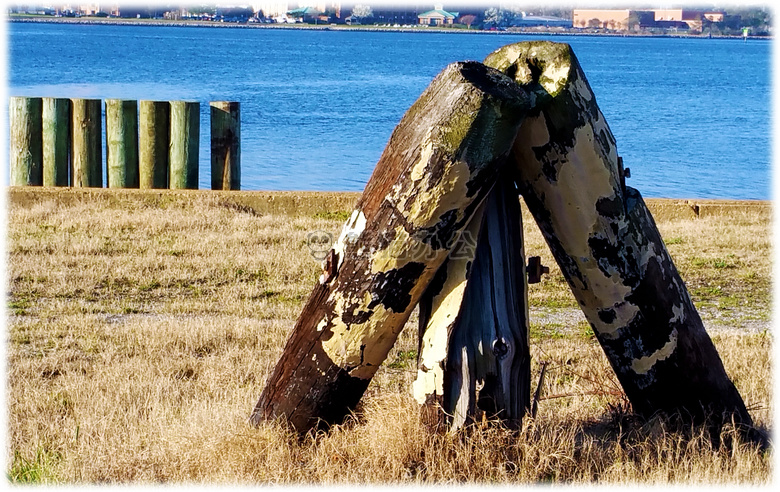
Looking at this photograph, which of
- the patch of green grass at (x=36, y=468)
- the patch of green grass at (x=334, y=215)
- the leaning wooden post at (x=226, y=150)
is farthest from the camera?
the leaning wooden post at (x=226, y=150)

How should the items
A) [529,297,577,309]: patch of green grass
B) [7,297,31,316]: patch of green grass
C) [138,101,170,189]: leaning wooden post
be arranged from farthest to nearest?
1. [138,101,170,189]: leaning wooden post
2. [529,297,577,309]: patch of green grass
3. [7,297,31,316]: patch of green grass

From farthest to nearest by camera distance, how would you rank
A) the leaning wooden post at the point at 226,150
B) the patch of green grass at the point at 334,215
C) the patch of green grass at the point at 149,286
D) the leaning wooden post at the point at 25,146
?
the leaning wooden post at the point at 226,150 < the leaning wooden post at the point at 25,146 < the patch of green grass at the point at 334,215 < the patch of green grass at the point at 149,286

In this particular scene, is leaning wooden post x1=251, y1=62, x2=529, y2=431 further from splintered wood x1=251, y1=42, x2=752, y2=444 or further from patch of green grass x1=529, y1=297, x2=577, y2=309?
patch of green grass x1=529, y1=297, x2=577, y2=309

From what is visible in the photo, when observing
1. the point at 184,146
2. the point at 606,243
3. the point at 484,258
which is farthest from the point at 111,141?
the point at 606,243

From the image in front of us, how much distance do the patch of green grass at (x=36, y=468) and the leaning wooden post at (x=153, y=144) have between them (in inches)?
303

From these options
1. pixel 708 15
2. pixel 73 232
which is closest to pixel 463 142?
pixel 73 232

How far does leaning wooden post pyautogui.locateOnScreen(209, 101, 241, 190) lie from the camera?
12.0 meters

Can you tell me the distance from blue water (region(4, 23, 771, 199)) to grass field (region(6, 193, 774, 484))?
10212 millimetres

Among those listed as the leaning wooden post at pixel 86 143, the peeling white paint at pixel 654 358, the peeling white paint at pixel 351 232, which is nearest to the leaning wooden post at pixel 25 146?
the leaning wooden post at pixel 86 143

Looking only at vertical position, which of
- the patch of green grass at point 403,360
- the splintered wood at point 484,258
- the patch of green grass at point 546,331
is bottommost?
the patch of green grass at point 403,360

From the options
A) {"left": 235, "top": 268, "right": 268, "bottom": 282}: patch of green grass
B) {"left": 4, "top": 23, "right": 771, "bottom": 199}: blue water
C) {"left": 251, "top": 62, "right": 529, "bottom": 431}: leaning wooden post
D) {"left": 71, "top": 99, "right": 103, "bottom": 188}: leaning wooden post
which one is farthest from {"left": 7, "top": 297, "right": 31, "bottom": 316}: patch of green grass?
{"left": 4, "top": 23, "right": 771, "bottom": 199}: blue water

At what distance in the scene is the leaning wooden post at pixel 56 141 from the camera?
11.7 m

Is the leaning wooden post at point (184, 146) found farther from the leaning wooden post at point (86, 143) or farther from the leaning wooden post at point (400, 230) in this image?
the leaning wooden post at point (400, 230)

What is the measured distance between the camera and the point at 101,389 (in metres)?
5.35
